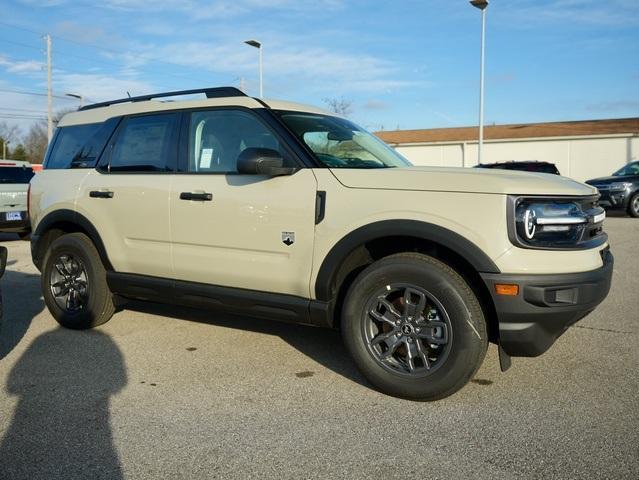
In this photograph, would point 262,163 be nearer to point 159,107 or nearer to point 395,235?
point 395,235

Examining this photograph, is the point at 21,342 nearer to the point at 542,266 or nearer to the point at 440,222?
the point at 440,222

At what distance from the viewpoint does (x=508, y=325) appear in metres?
3.41

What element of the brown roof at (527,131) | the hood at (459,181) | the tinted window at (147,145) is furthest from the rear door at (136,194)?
the brown roof at (527,131)

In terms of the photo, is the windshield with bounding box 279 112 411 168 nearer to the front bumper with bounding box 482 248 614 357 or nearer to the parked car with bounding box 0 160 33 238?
the front bumper with bounding box 482 248 614 357

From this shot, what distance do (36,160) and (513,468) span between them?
249 ft

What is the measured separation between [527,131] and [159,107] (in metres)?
34.3

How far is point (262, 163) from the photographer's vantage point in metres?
3.92

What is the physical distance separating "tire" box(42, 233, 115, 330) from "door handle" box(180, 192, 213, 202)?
1255 millimetres

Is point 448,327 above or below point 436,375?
above

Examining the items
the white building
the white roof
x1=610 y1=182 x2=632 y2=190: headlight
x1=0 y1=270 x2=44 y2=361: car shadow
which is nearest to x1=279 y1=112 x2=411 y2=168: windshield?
the white roof

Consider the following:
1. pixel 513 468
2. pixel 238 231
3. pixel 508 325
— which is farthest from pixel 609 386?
pixel 238 231

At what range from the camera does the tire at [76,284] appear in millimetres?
5203

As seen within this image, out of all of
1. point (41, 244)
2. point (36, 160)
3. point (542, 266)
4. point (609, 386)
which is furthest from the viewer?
point (36, 160)

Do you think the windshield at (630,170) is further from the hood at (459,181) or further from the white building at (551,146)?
the hood at (459,181)
